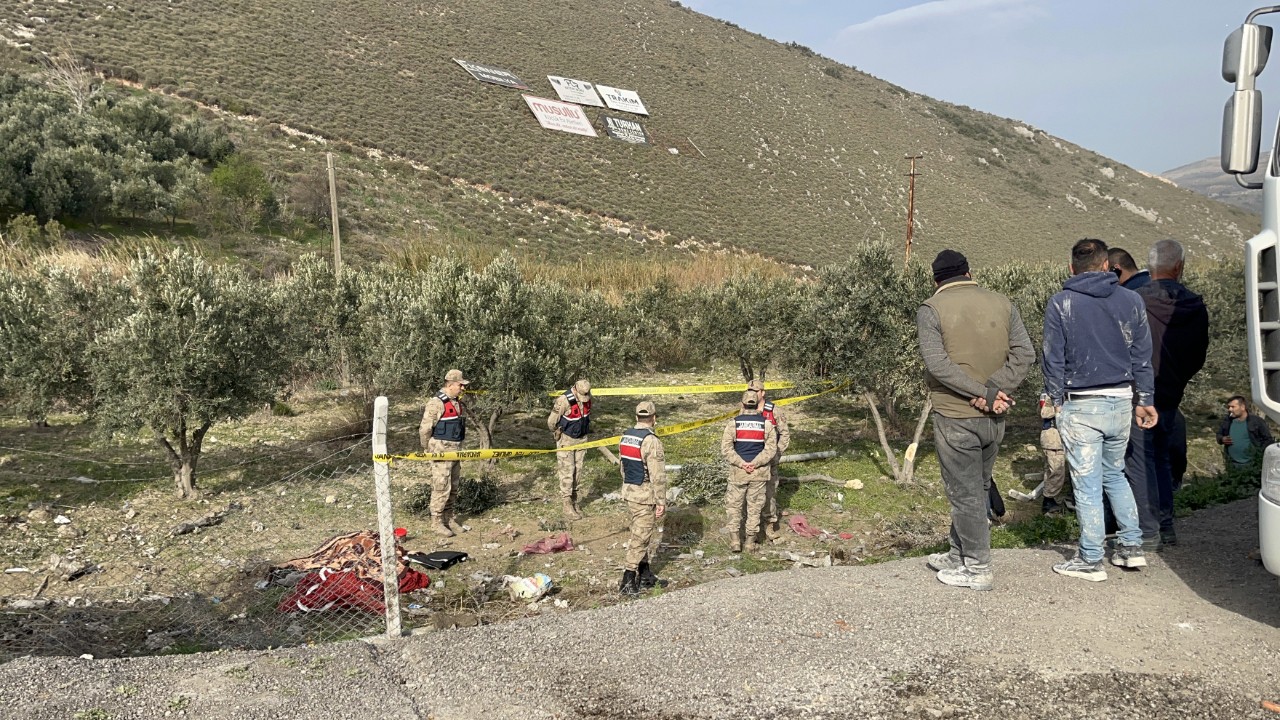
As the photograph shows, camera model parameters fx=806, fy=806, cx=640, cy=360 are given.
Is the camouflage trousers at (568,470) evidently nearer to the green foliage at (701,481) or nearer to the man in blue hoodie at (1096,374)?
the green foliage at (701,481)

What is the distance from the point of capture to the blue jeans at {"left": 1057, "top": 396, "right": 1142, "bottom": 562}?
203 inches

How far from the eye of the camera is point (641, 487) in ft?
25.8

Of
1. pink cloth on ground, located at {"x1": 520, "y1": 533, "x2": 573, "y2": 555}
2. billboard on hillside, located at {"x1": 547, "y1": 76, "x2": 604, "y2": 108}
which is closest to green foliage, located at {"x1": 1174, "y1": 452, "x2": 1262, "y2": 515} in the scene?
pink cloth on ground, located at {"x1": 520, "y1": 533, "x2": 573, "y2": 555}

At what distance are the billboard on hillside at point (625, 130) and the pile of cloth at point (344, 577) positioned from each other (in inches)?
1987

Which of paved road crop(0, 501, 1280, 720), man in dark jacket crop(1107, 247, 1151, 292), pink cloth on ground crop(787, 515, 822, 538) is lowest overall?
pink cloth on ground crop(787, 515, 822, 538)

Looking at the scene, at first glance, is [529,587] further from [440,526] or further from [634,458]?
[440,526]

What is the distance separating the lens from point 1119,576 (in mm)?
5402

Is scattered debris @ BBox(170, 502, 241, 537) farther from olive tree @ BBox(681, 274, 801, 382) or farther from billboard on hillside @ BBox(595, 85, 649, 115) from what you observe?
billboard on hillside @ BBox(595, 85, 649, 115)

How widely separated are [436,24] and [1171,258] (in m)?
63.1

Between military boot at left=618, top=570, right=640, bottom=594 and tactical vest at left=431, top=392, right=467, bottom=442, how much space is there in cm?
320

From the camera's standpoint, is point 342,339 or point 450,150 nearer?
point 342,339

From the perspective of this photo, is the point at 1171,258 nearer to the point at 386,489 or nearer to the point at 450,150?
the point at 386,489

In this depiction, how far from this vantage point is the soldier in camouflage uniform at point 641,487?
780 centimetres

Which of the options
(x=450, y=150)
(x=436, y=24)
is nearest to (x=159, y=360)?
(x=450, y=150)
